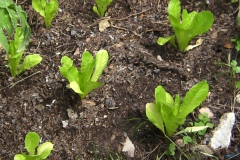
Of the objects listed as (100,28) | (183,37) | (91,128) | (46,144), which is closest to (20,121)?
(46,144)

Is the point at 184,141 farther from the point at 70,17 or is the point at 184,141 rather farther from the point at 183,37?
the point at 70,17

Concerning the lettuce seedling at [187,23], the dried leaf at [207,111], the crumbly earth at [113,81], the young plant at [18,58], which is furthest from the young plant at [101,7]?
the dried leaf at [207,111]

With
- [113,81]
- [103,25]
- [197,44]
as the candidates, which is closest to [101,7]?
[103,25]

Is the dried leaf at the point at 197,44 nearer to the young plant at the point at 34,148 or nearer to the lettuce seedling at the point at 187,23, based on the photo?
the lettuce seedling at the point at 187,23

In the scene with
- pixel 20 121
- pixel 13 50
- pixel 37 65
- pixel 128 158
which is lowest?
pixel 128 158

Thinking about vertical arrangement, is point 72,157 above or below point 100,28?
below

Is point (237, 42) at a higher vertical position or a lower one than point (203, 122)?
higher

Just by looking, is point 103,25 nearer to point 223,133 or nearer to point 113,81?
point 113,81
